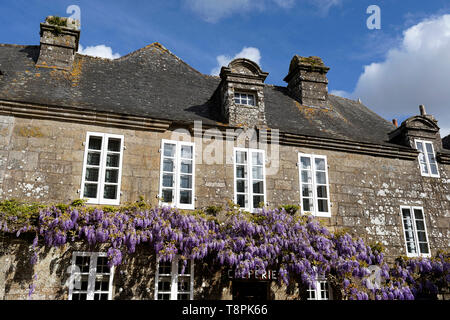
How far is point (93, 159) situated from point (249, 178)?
148 inches

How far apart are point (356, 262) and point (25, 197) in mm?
7561

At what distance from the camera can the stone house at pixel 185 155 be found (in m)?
8.48

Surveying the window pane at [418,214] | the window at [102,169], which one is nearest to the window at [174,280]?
the window at [102,169]

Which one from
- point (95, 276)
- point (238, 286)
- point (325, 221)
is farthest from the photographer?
point (325, 221)

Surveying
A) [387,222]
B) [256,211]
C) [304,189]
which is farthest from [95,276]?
[387,222]

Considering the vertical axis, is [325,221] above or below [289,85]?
below

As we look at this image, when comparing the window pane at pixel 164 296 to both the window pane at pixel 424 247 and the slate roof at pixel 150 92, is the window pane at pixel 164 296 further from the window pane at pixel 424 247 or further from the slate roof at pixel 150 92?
the window pane at pixel 424 247

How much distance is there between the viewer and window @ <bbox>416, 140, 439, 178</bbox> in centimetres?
1176

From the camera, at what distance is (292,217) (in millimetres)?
9688

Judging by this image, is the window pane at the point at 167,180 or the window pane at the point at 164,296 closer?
the window pane at the point at 164,296

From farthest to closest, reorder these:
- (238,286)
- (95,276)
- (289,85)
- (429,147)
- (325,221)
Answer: (289,85) < (429,147) < (325,221) < (238,286) < (95,276)

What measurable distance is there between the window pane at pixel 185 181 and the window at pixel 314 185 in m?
2.92

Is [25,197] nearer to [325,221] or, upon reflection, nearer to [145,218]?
[145,218]

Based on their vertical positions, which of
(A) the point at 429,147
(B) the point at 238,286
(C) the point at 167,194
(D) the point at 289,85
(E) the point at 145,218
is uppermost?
(D) the point at 289,85
